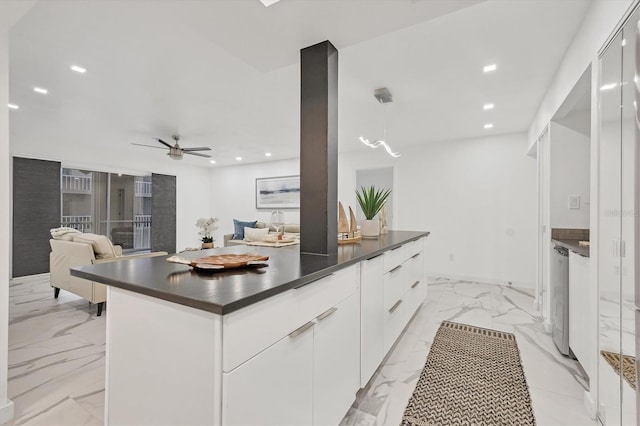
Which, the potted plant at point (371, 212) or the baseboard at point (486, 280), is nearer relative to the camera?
the potted plant at point (371, 212)

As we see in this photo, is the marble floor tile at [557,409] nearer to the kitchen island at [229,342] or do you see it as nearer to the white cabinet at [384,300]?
the white cabinet at [384,300]

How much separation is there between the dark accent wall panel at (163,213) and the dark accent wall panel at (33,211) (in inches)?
68.9

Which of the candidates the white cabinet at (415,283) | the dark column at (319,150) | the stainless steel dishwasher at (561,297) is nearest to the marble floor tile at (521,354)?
the stainless steel dishwasher at (561,297)

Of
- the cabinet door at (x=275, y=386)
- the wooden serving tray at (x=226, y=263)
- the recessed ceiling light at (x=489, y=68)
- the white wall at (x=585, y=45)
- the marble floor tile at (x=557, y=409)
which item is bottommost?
the marble floor tile at (x=557, y=409)

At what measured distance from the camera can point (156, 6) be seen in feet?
5.25

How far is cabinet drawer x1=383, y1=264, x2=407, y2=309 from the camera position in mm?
1857

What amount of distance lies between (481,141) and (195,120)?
445cm

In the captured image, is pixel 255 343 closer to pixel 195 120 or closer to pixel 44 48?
pixel 44 48

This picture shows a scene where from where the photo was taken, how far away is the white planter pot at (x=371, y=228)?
2.56 metres

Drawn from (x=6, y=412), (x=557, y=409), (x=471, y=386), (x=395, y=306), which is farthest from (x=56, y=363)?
(x=557, y=409)

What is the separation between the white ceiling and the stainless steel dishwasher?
5.17 feet

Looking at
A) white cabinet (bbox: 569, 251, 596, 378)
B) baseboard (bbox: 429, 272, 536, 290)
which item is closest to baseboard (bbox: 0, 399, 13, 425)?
white cabinet (bbox: 569, 251, 596, 378)

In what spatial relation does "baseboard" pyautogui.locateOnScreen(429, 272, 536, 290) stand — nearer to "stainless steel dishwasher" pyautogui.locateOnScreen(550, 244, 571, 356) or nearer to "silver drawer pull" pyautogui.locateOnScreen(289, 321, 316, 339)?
"stainless steel dishwasher" pyautogui.locateOnScreen(550, 244, 571, 356)

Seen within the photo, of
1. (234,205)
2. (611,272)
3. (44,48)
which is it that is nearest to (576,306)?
(611,272)
